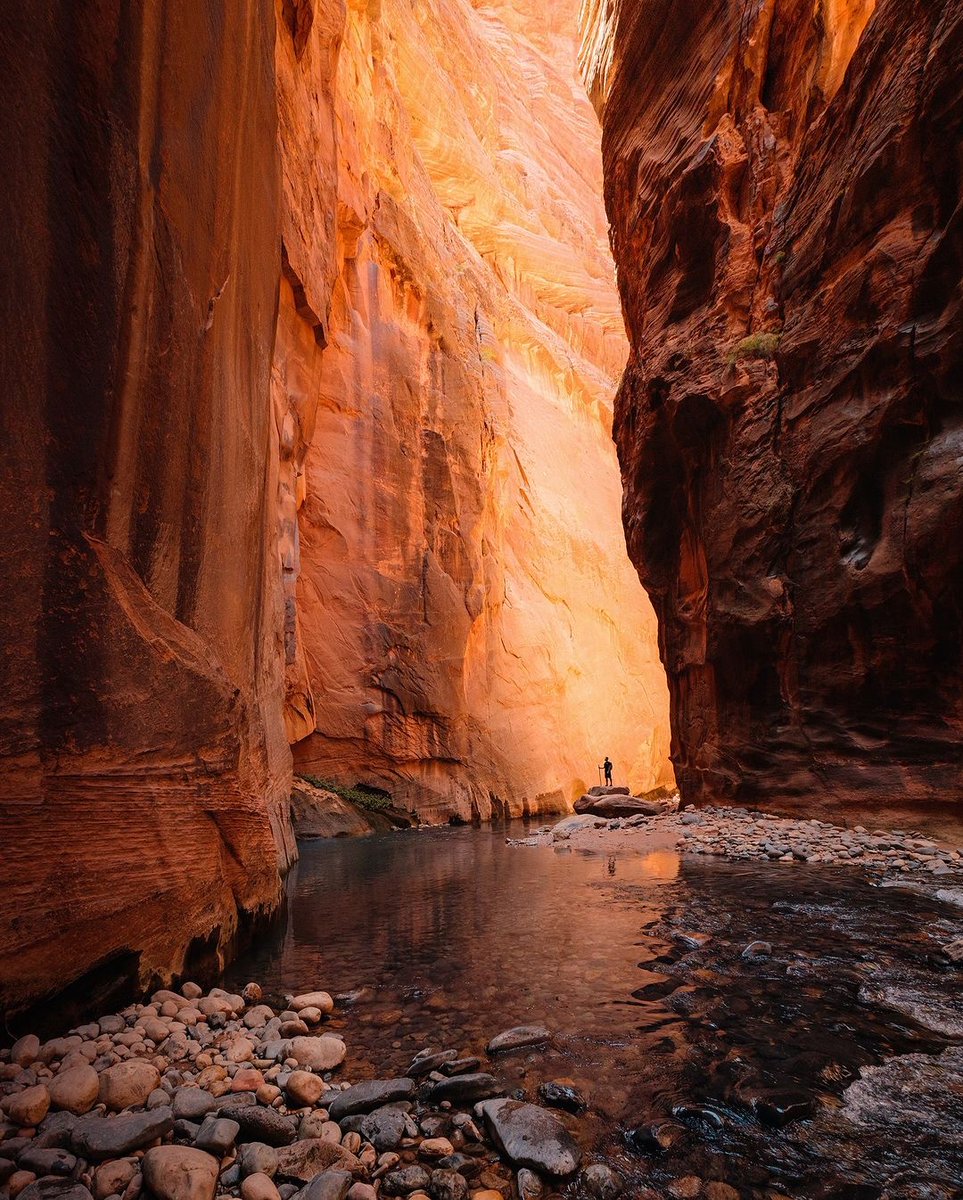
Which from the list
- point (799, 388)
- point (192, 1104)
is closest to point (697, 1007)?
point (192, 1104)

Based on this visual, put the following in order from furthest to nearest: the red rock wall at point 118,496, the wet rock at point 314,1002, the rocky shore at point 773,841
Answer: the rocky shore at point 773,841
the wet rock at point 314,1002
the red rock wall at point 118,496

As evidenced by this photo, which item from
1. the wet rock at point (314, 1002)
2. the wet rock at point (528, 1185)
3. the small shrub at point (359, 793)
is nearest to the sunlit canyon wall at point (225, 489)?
the small shrub at point (359, 793)

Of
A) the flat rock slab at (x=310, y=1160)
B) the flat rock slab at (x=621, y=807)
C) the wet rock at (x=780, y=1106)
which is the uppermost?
the flat rock slab at (x=310, y=1160)

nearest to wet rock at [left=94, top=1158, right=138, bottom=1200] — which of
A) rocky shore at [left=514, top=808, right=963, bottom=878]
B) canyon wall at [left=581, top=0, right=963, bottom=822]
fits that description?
rocky shore at [left=514, top=808, right=963, bottom=878]

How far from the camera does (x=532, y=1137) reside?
240 centimetres

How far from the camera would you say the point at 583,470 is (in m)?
40.2

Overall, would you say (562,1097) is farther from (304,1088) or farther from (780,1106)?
(304,1088)

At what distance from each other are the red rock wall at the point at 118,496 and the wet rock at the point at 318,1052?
1.09 m

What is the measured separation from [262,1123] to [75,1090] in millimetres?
794

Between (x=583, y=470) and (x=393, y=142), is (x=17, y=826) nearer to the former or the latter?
(x=393, y=142)

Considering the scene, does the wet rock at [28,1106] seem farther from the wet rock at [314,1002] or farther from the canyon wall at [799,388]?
the canyon wall at [799,388]

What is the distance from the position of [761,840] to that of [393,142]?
27751 mm

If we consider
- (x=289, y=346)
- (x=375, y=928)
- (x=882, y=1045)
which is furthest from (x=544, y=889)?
(x=289, y=346)

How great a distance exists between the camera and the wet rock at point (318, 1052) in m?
3.13
